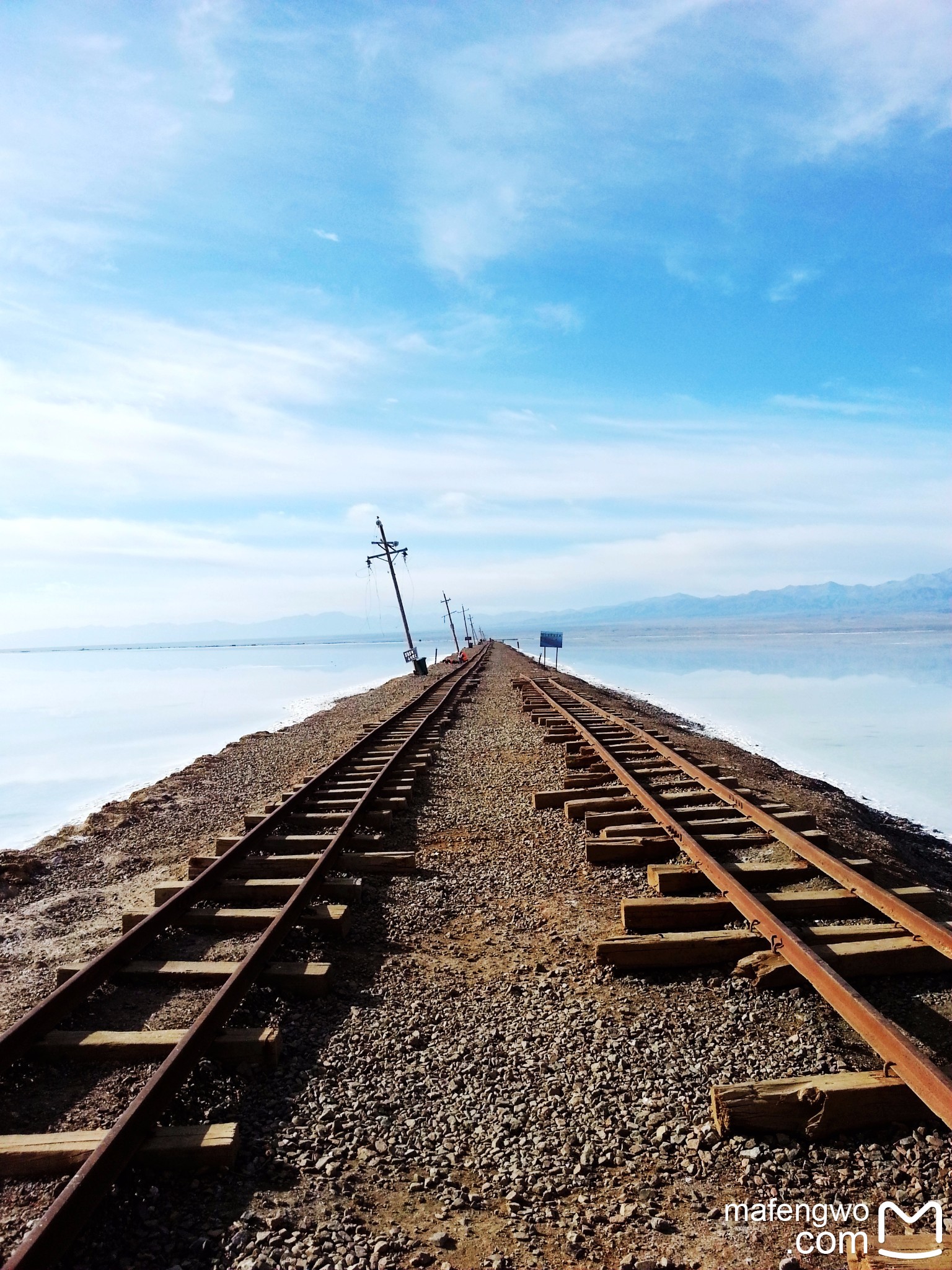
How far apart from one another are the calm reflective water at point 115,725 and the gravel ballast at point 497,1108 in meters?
8.08

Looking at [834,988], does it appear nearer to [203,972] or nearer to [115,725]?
[203,972]

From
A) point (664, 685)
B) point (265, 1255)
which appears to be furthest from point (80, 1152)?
point (664, 685)

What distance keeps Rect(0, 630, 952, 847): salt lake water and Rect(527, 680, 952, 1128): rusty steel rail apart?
8.22 meters

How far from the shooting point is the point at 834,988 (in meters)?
4.00

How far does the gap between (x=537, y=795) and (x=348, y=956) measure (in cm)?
413

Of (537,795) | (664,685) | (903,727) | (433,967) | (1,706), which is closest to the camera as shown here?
(433,967)

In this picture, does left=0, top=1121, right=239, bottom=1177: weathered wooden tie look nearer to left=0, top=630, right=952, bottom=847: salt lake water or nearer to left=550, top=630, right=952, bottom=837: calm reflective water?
left=0, top=630, right=952, bottom=847: salt lake water

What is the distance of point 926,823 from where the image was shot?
12531mm

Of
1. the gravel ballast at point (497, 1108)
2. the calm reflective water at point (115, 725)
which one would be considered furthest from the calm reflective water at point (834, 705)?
the calm reflective water at point (115, 725)

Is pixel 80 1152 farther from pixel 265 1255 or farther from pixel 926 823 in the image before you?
pixel 926 823

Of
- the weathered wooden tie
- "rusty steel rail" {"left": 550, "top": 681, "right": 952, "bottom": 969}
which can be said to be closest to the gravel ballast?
the weathered wooden tie

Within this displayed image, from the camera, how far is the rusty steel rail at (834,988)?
319 cm

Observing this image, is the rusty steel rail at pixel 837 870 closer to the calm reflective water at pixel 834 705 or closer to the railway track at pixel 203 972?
the railway track at pixel 203 972

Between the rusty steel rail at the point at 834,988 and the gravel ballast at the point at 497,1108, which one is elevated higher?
the rusty steel rail at the point at 834,988
